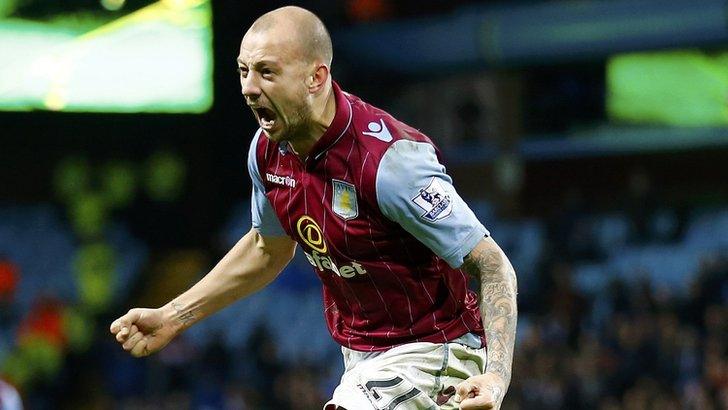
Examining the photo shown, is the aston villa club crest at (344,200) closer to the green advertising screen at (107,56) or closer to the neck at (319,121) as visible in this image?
the neck at (319,121)

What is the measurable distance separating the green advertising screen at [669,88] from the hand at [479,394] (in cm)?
1216

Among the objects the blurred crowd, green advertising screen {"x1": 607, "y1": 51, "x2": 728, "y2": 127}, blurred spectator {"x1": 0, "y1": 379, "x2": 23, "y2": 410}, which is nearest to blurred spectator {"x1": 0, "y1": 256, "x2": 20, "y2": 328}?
the blurred crowd

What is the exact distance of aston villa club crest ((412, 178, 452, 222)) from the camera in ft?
11.9

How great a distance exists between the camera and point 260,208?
13.9 ft

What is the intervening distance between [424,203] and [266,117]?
0.53m

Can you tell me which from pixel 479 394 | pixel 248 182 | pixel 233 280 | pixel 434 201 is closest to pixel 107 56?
pixel 248 182

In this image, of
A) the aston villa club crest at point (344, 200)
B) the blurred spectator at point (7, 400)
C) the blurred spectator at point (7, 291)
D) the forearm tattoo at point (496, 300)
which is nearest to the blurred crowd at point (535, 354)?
the blurred spectator at point (7, 291)

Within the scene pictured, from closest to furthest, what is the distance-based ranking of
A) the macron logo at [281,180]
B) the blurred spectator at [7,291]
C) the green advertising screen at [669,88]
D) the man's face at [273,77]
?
the man's face at [273,77] → the macron logo at [281,180] → the green advertising screen at [669,88] → the blurred spectator at [7,291]

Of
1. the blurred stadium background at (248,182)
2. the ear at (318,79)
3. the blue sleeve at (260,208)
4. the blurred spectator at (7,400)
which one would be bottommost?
the blurred stadium background at (248,182)

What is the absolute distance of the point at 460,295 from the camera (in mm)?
3996

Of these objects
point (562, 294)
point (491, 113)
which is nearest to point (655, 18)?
point (491, 113)

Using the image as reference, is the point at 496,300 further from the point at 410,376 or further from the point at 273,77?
the point at 273,77

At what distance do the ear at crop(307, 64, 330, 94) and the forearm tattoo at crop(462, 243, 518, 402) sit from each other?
2.18 ft

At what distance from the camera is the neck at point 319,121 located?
149 inches
